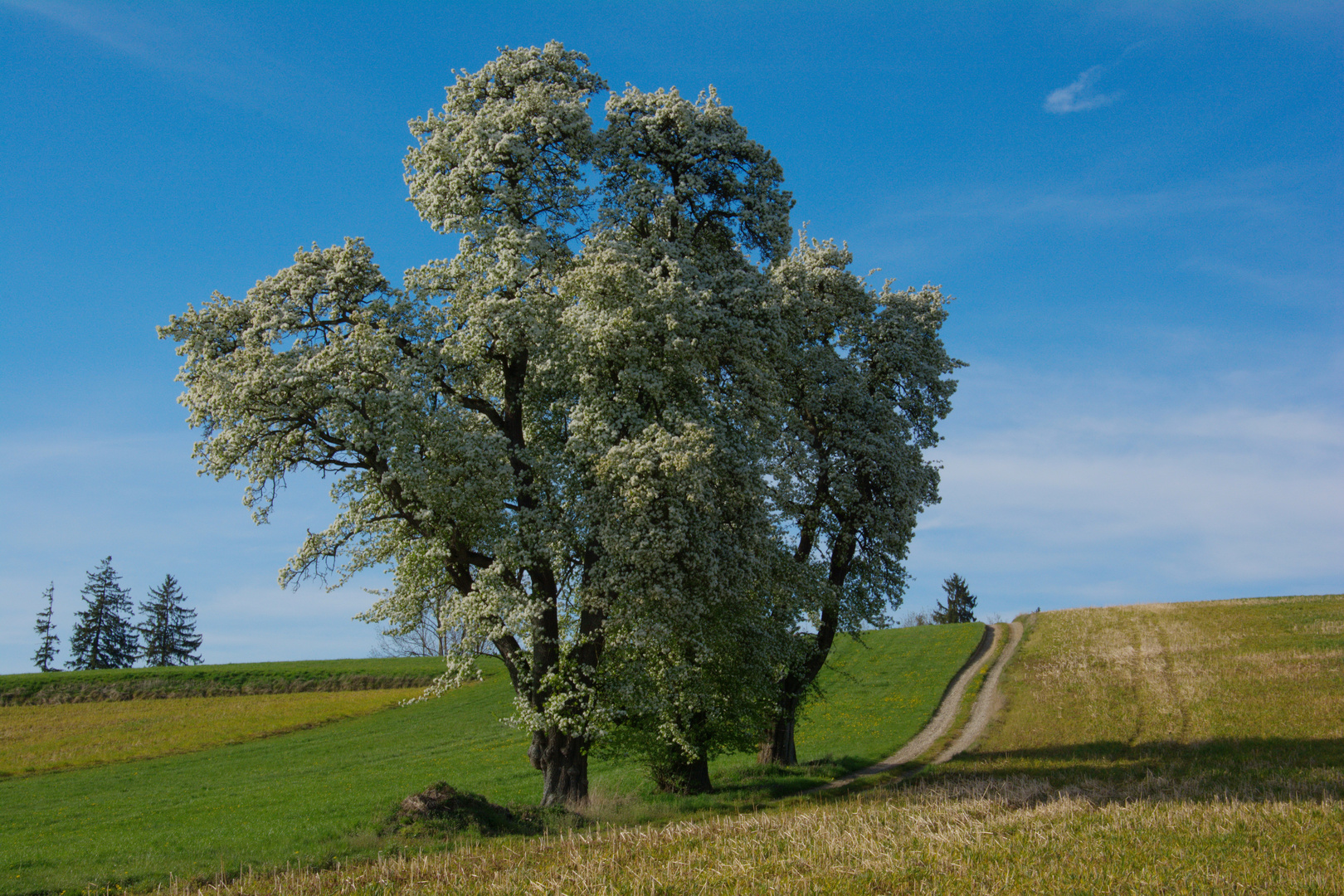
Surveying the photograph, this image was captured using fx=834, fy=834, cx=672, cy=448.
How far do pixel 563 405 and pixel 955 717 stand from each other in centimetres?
3068

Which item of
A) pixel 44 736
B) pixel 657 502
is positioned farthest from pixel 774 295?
pixel 44 736

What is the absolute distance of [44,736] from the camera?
51.1 m

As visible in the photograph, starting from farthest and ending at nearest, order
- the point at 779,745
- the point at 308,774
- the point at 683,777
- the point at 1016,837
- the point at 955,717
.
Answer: the point at 955,717 → the point at 308,774 → the point at 779,745 → the point at 683,777 → the point at 1016,837

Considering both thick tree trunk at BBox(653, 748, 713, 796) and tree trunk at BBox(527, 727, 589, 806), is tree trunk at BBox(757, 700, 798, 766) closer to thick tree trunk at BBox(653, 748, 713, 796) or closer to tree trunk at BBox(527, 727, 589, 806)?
thick tree trunk at BBox(653, 748, 713, 796)

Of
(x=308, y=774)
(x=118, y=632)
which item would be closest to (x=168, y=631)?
(x=118, y=632)

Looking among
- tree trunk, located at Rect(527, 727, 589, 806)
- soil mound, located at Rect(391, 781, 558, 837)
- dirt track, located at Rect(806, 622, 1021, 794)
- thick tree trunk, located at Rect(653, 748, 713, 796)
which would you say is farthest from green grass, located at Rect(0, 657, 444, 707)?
soil mound, located at Rect(391, 781, 558, 837)

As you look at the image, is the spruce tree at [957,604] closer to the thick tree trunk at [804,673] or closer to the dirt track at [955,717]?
the dirt track at [955,717]

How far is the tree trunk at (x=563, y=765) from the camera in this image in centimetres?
2489

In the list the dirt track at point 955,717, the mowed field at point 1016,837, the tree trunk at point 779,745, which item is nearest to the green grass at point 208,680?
the tree trunk at point 779,745

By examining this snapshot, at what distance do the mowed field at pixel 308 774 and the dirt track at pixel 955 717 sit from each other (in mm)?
752

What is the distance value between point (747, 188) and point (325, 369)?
14.3 m

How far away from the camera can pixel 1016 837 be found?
16250 mm

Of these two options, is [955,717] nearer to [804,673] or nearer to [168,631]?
[804,673]

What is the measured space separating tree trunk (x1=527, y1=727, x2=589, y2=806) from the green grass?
41.2 meters
